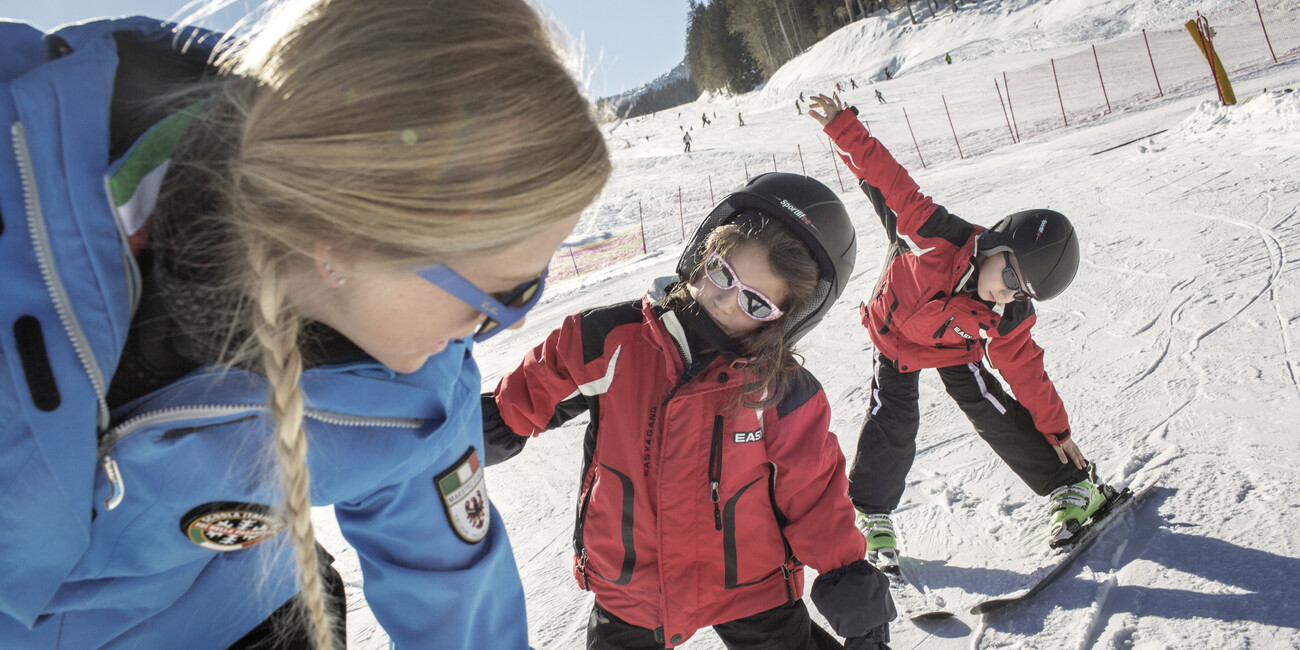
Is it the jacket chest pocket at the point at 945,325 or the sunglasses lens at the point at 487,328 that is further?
the jacket chest pocket at the point at 945,325

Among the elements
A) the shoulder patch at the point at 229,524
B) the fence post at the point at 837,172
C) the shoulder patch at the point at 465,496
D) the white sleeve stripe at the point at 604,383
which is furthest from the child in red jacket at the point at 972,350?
the fence post at the point at 837,172

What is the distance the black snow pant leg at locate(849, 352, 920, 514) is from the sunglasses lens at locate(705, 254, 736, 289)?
1.36 metres

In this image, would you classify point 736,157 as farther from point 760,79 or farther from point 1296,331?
point 760,79

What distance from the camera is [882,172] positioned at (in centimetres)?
346

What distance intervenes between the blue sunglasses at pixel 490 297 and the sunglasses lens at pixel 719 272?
3.37ft

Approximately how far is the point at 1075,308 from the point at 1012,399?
6.88 feet

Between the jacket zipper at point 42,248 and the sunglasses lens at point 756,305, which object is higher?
the jacket zipper at point 42,248

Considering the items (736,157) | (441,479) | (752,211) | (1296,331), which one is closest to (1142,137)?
(1296,331)

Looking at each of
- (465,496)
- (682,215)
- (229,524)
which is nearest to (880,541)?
(465,496)

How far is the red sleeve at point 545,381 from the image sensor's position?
1968 millimetres

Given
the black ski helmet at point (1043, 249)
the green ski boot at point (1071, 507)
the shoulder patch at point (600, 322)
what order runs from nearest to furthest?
the shoulder patch at point (600, 322), the green ski boot at point (1071, 507), the black ski helmet at point (1043, 249)

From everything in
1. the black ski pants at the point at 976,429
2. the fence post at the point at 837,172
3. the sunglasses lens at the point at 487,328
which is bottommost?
the fence post at the point at 837,172

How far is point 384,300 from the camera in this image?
0.87 m

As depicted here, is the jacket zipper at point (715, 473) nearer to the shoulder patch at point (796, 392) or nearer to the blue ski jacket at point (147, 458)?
the shoulder patch at point (796, 392)
